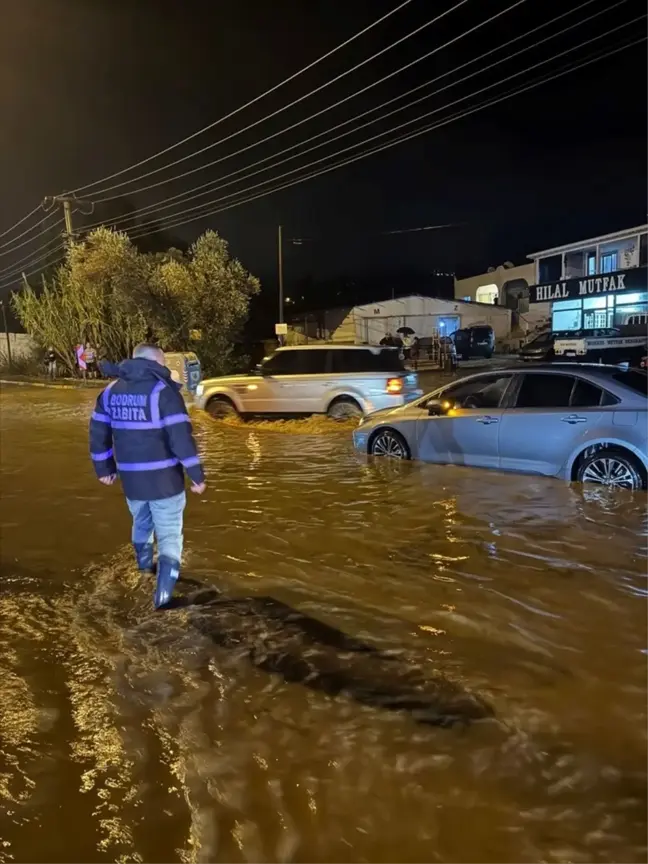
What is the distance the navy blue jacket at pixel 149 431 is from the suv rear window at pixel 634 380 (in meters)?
4.79

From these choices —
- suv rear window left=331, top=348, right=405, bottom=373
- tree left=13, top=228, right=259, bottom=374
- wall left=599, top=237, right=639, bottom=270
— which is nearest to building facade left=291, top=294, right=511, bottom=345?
wall left=599, top=237, right=639, bottom=270

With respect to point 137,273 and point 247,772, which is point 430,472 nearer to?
point 247,772

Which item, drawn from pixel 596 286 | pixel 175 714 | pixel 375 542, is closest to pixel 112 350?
pixel 596 286

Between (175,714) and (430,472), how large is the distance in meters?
5.61

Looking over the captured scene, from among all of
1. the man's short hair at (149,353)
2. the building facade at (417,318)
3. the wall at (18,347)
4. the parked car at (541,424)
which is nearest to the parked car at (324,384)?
the parked car at (541,424)

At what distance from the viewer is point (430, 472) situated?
8.80 m

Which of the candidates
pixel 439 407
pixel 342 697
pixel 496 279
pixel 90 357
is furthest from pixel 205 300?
pixel 496 279

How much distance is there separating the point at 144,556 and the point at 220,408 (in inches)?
380

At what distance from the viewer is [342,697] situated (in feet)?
12.3

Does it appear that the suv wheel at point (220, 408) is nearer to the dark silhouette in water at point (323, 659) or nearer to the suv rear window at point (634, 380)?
the suv rear window at point (634, 380)

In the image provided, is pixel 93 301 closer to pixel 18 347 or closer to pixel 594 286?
pixel 18 347

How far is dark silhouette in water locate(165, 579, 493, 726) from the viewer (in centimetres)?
366

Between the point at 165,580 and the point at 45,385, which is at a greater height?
the point at 45,385

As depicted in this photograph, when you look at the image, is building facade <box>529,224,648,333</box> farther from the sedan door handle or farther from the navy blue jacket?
the navy blue jacket
